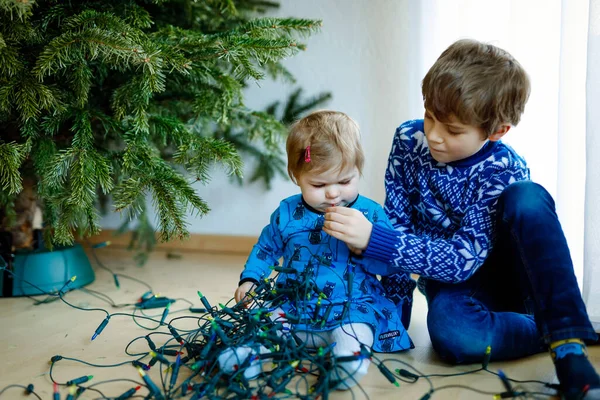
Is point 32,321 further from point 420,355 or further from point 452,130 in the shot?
point 452,130

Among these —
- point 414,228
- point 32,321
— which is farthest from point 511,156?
point 32,321

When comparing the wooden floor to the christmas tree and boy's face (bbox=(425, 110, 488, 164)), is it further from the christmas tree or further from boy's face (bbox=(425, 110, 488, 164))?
boy's face (bbox=(425, 110, 488, 164))

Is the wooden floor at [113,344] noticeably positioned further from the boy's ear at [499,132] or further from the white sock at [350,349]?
the boy's ear at [499,132]

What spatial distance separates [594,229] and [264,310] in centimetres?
68

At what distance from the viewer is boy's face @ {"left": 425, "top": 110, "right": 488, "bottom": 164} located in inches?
39.9

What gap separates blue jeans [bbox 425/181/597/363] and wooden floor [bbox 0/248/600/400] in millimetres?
47

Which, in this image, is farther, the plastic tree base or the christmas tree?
the plastic tree base

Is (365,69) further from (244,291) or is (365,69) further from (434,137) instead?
(244,291)

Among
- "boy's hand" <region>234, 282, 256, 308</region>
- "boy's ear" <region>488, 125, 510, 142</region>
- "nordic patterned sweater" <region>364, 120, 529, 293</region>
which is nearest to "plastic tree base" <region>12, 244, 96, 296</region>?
"boy's hand" <region>234, 282, 256, 308</region>

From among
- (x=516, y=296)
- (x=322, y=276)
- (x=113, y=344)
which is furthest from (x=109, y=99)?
(x=516, y=296)

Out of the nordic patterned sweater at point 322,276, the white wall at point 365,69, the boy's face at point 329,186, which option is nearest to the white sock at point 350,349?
the nordic patterned sweater at point 322,276

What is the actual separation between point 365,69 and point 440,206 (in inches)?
30.3

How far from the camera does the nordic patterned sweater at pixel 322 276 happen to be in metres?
1.04

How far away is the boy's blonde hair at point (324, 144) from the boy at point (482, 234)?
0.10 metres
